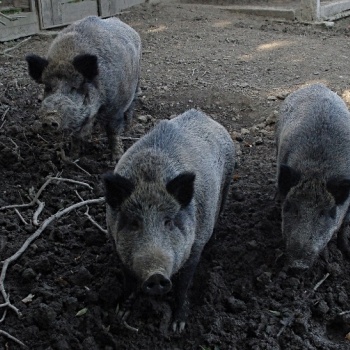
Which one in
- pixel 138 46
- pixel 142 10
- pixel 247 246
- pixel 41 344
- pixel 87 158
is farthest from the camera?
pixel 142 10

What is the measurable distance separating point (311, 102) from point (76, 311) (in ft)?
8.93

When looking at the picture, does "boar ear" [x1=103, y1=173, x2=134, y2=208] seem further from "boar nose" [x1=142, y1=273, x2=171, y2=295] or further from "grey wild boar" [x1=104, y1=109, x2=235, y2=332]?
"boar nose" [x1=142, y1=273, x2=171, y2=295]

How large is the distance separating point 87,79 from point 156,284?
9.80 ft

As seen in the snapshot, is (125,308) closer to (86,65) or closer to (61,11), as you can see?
(86,65)

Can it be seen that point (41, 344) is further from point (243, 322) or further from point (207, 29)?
point (207, 29)

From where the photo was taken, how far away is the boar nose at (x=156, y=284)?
134 inches

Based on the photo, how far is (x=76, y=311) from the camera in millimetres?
4094

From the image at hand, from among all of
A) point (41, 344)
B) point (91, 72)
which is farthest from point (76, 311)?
point (91, 72)

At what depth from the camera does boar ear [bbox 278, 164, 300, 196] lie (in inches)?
183

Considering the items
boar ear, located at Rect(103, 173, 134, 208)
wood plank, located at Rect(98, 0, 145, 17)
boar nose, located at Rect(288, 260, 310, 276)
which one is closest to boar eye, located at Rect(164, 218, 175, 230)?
boar ear, located at Rect(103, 173, 134, 208)

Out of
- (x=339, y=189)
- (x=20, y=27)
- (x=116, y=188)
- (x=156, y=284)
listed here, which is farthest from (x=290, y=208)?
(x=20, y=27)

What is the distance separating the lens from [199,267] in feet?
15.4

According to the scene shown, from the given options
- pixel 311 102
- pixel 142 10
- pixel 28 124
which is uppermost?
pixel 311 102

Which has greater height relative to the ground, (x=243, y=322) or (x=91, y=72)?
(x=91, y=72)
